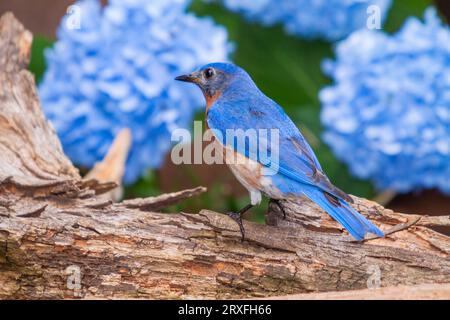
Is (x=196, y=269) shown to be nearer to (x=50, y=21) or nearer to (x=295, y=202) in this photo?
(x=295, y=202)

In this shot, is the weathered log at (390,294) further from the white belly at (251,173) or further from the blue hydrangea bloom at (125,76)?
the blue hydrangea bloom at (125,76)

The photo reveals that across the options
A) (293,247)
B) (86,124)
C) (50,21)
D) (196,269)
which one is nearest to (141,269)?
(196,269)

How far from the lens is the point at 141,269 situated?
7.77 feet

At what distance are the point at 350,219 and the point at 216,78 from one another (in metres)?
0.87

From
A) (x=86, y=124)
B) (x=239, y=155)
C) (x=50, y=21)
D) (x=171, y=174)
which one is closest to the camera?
(x=239, y=155)

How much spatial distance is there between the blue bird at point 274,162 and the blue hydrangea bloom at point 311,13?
900 mm

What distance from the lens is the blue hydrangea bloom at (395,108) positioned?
10.3 ft

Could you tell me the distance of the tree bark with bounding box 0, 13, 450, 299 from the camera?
7.72 feet

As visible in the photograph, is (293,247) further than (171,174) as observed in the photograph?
No

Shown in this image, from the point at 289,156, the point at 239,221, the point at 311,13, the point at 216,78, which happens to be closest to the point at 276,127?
the point at 289,156

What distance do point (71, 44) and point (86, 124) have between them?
0.32m

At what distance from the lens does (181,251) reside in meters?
2.40

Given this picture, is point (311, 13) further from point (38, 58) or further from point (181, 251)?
point (181, 251)

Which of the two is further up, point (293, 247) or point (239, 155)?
point (239, 155)
